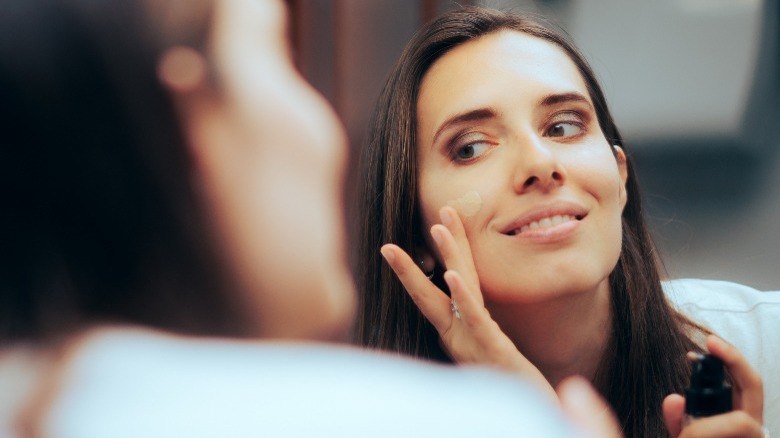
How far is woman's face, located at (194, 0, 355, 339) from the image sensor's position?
263 millimetres

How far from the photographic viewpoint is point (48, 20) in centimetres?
23

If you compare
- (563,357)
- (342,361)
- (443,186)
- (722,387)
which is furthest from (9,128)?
(563,357)

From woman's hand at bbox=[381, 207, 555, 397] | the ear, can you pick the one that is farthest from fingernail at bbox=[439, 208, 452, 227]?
the ear

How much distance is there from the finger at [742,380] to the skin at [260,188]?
310 millimetres

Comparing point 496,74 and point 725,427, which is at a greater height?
point 496,74

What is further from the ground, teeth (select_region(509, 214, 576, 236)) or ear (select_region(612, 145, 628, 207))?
ear (select_region(612, 145, 628, 207))

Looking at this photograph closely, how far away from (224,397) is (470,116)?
0.48 meters

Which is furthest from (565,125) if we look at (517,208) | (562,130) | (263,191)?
(263,191)

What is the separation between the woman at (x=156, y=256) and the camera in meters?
0.23

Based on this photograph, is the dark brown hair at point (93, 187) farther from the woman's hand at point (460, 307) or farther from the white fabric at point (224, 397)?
the woman's hand at point (460, 307)

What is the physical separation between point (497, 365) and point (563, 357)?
15 centimetres

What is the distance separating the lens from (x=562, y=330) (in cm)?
72

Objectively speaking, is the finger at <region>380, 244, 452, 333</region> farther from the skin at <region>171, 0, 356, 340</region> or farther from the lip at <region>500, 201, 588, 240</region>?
the skin at <region>171, 0, 356, 340</region>

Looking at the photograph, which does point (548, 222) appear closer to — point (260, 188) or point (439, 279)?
point (439, 279)
